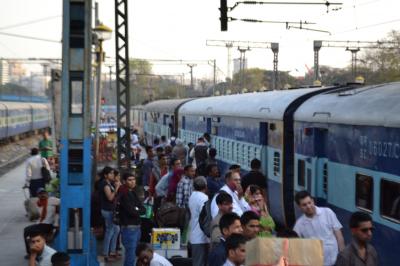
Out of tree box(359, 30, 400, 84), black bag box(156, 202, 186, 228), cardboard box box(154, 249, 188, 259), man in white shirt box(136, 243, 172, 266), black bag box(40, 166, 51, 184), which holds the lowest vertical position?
cardboard box box(154, 249, 188, 259)

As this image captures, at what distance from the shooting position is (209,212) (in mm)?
8914

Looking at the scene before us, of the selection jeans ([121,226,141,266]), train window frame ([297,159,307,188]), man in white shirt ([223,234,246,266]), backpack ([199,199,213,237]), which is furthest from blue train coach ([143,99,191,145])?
man in white shirt ([223,234,246,266])

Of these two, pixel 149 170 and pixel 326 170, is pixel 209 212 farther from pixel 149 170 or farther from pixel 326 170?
pixel 149 170

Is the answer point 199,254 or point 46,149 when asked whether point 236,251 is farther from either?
point 46,149

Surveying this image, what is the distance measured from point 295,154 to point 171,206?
2.48 meters

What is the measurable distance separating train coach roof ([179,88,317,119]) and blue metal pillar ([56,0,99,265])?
5475 millimetres

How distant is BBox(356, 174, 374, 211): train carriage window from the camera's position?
357 inches

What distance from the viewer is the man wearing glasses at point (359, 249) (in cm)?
636

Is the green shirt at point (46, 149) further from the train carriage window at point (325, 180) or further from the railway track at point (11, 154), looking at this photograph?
the train carriage window at point (325, 180)

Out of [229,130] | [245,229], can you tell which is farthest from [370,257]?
[229,130]

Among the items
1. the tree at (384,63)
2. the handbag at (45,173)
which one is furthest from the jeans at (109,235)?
the tree at (384,63)

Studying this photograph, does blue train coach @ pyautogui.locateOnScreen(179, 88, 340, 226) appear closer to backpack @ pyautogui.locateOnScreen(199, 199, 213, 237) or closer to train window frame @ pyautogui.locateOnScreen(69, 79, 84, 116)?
backpack @ pyautogui.locateOnScreen(199, 199, 213, 237)

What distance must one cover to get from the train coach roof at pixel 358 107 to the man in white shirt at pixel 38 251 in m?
4.09

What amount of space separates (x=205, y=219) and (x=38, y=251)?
9.45 feet
